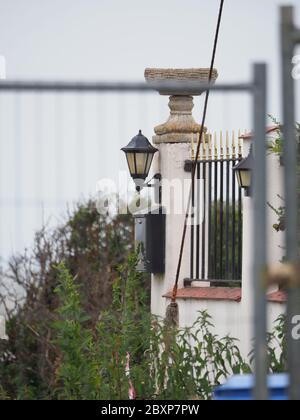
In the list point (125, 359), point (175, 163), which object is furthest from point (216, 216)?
point (125, 359)

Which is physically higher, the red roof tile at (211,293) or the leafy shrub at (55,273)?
the leafy shrub at (55,273)

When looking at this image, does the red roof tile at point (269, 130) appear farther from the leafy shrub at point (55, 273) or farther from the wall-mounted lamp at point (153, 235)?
the leafy shrub at point (55, 273)

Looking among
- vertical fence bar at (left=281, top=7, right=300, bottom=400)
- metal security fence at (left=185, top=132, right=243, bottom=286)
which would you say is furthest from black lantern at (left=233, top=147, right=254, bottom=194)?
vertical fence bar at (left=281, top=7, right=300, bottom=400)

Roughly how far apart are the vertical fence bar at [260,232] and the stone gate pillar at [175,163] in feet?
29.7

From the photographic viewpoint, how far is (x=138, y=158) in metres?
12.9

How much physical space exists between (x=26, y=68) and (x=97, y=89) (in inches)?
528

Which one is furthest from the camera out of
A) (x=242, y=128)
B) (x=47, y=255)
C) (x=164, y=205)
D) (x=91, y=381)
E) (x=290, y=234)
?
(x=47, y=255)

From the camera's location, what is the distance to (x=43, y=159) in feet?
20.9

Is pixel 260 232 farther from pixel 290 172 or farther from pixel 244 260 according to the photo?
pixel 244 260

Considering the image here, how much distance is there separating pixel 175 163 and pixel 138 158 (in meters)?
1.10

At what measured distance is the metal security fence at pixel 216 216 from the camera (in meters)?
13.1

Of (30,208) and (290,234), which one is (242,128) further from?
(290,234)

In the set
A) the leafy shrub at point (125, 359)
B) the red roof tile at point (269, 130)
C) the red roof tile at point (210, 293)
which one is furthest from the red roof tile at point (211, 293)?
the leafy shrub at point (125, 359)
